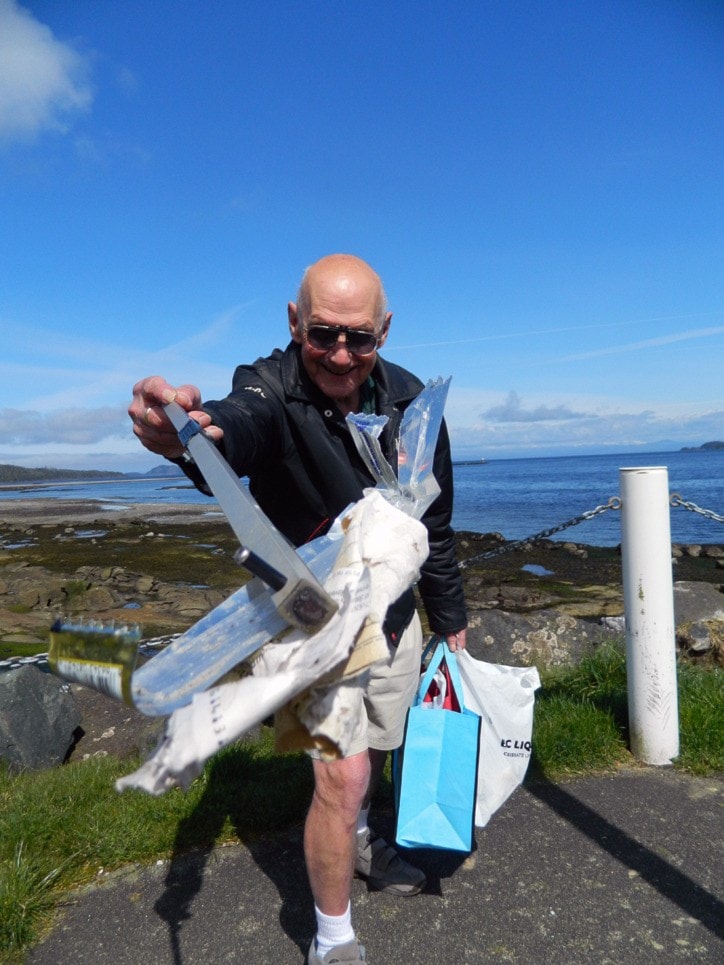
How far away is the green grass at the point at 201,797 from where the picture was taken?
10.0 ft

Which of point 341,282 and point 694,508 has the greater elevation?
point 341,282

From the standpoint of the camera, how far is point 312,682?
1.43 meters

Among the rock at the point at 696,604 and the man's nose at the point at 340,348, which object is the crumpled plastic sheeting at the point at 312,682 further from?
the rock at the point at 696,604

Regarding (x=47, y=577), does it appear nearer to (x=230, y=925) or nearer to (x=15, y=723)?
(x=15, y=723)

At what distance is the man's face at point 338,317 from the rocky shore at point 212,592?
55.6 inches

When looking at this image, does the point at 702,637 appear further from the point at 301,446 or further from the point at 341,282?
the point at 341,282

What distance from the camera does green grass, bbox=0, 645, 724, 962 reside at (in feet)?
10.0

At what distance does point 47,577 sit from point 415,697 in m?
14.7

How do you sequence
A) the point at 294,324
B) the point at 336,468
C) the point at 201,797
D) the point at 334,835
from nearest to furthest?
the point at 334,835
the point at 336,468
the point at 294,324
the point at 201,797

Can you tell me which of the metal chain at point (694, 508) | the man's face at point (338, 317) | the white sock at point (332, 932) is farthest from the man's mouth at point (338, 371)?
the metal chain at point (694, 508)

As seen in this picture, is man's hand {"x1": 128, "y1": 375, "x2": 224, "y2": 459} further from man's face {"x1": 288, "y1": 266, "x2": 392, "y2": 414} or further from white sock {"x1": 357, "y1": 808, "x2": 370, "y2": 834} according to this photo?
white sock {"x1": 357, "y1": 808, "x2": 370, "y2": 834}

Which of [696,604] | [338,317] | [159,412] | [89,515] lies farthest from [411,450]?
[89,515]

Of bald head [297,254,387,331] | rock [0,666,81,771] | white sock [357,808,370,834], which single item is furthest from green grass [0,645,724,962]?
bald head [297,254,387,331]

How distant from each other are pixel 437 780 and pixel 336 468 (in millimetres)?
1311
